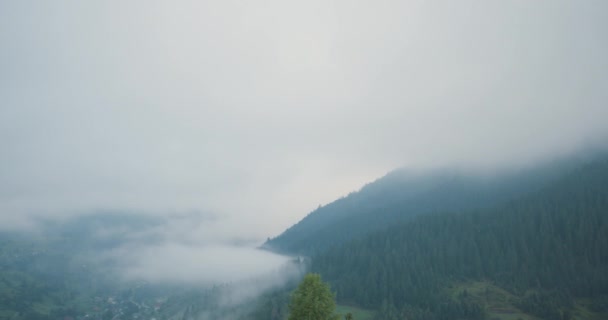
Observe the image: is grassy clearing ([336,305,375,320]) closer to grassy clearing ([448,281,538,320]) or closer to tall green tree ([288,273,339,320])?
grassy clearing ([448,281,538,320])

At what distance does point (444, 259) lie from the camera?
653 feet

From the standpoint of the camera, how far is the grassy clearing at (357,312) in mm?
169637

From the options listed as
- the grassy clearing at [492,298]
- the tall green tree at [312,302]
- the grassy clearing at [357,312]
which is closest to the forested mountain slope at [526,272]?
the grassy clearing at [492,298]

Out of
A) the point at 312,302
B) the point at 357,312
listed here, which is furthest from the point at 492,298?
the point at 312,302

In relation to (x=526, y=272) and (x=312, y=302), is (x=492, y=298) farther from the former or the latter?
(x=312, y=302)

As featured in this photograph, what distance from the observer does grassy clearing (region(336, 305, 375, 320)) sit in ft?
557

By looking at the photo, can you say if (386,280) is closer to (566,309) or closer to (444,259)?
(444,259)

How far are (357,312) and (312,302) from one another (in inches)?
5591

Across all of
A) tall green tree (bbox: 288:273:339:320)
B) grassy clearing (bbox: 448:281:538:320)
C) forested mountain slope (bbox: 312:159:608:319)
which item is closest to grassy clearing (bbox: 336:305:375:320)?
forested mountain slope (bbox: 312:159:608:319)

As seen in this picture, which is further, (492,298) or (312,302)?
(492,298)

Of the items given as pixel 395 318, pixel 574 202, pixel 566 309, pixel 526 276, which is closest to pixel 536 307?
pixel 566 309

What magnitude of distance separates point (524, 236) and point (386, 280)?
2991 inches

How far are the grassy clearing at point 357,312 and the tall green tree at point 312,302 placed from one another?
4913 inches

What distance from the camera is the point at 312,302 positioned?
163 feet
